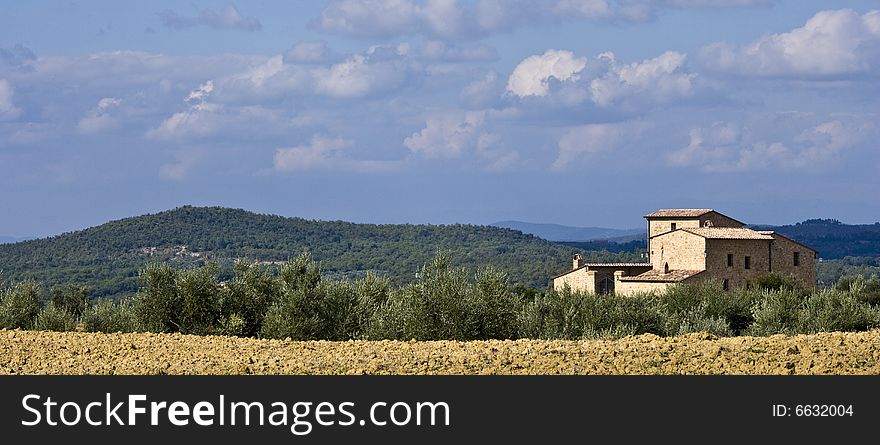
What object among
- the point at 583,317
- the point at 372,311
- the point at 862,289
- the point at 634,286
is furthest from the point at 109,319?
the point at 634,286

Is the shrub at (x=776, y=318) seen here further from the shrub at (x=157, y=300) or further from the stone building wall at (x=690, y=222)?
the stone building wall at (x=690, y=222)

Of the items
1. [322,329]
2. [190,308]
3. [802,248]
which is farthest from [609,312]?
[802,248]

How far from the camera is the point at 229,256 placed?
110m

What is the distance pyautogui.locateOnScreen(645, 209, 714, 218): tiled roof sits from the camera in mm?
59688

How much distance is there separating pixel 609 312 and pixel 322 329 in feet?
19.4

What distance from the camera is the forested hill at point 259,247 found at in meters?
95.2

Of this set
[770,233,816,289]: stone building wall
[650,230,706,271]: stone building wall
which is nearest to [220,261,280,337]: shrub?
[650,230,706,271]: stone building wall

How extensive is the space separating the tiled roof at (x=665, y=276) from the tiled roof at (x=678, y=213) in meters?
7.64

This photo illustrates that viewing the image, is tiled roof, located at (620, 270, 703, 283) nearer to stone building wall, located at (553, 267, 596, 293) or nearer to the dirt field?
stone building wall, located at (553, 267, 596, 293)

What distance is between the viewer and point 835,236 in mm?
151375

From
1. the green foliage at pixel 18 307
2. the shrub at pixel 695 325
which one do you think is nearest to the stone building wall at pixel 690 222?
the shrub at pixel 695 325
